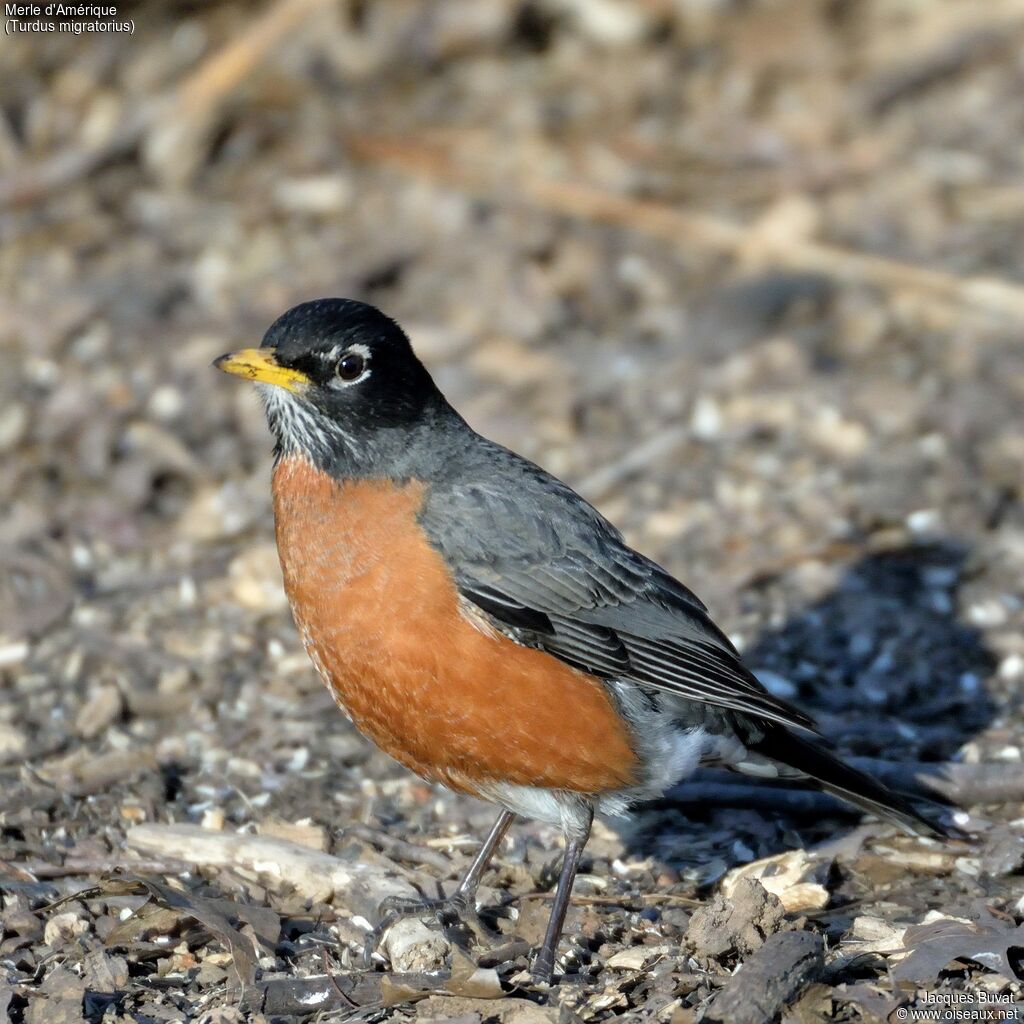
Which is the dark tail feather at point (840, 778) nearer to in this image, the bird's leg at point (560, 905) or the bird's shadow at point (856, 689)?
the bird's shadow at point (856, 689)

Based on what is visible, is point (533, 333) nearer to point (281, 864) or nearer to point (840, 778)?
point (840, 778)

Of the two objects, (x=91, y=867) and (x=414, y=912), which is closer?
(x=414, y=912)

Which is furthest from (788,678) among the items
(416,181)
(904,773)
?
(416,181)

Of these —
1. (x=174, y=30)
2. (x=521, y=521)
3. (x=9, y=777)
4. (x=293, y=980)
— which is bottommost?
(x=293, y=980)

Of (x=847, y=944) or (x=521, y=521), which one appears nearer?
(x=847, y=944)

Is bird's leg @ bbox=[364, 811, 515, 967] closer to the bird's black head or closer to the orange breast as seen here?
the orange breast

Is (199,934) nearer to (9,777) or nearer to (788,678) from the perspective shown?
(9,777)

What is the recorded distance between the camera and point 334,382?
604 centimetres

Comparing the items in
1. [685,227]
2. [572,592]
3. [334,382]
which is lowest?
[572,592]

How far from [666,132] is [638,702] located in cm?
764

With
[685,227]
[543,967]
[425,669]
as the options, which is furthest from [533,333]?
[543,967]

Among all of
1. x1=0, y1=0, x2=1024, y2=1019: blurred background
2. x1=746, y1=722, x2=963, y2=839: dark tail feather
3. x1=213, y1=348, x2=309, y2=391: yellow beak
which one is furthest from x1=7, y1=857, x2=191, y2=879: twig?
x1=746, y1=722, x2=963, y2=839: dark tail feather

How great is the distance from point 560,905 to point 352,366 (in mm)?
2237

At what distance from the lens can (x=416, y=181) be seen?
1143cm
